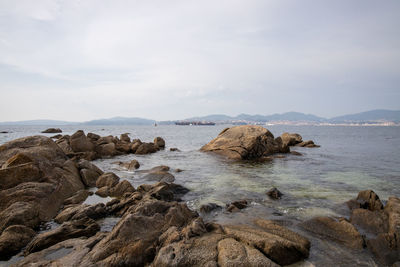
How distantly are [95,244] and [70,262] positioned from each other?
0.75m

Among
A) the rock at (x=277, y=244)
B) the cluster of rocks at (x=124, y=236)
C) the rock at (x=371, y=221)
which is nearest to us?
the cluster of rocks at (x=124, y=236)

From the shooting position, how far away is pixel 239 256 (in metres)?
5.18

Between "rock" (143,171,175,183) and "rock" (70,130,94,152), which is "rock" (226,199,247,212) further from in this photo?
"rock" (70,130,94,152)

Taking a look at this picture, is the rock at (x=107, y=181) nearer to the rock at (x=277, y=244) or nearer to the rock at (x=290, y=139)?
the rock at (x=277, y=244)

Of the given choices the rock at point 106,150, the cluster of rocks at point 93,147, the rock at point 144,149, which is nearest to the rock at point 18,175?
the cluster of rocks at point 93,147

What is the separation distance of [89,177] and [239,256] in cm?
1100

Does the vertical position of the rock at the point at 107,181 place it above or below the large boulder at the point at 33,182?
below

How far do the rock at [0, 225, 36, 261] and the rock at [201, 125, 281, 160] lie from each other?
18.8 metres

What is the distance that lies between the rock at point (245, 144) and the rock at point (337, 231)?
1541cm

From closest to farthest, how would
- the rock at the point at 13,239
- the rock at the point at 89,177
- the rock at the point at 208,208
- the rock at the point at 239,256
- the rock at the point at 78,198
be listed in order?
the rock at the point at 239,256 < the rock at the point at 13,239 < the rock at the point at 208,208 < the rock at the point at 78,198 < the rock at the point at 89,177

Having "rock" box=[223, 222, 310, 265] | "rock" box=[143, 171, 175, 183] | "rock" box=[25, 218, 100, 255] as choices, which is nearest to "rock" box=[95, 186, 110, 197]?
"rock" box=[143, 171, 175, 183]

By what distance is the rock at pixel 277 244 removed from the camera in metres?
5.71

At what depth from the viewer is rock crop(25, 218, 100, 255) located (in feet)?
20.3

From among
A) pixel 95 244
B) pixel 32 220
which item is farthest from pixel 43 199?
pixel 95 244
